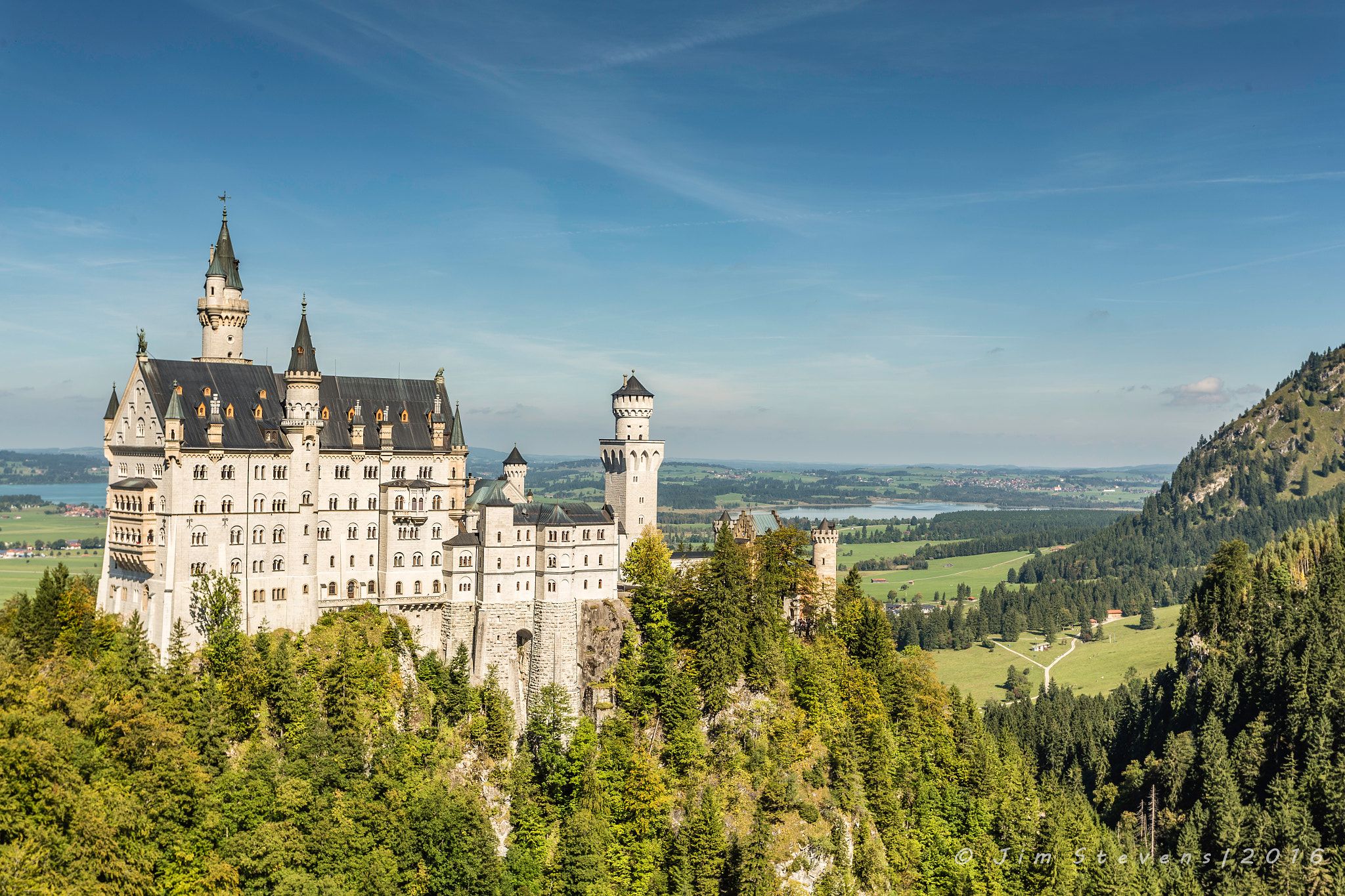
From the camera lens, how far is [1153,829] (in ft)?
364

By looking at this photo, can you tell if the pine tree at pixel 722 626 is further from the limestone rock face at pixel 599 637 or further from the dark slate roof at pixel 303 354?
the dark slate roof at pixel 303 354

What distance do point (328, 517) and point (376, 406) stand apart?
428 inches

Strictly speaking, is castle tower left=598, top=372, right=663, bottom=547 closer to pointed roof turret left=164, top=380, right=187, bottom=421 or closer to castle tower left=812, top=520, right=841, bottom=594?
castle tower left=812, top=520, right=841, bottom=594

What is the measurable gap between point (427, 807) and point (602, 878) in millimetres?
13593

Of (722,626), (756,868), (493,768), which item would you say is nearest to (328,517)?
(493,768)

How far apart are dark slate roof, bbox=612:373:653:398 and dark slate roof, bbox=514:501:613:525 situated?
13.1 metres

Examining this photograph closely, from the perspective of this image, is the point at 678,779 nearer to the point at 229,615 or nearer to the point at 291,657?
the point at 291,657

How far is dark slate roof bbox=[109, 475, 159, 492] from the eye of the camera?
267ft

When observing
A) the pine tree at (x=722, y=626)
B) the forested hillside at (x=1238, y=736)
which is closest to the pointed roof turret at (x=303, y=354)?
the pine tree at (x=722, y=626)

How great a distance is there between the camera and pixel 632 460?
10262cm

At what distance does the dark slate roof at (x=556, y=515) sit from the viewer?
91.9m

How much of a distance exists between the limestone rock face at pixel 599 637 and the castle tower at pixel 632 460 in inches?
412

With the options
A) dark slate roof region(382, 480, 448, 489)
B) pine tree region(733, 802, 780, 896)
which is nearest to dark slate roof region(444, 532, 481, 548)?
dark slate roof region(382, 480, 448, 489)

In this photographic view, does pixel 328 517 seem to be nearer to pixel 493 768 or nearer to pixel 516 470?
pixel 516 470
